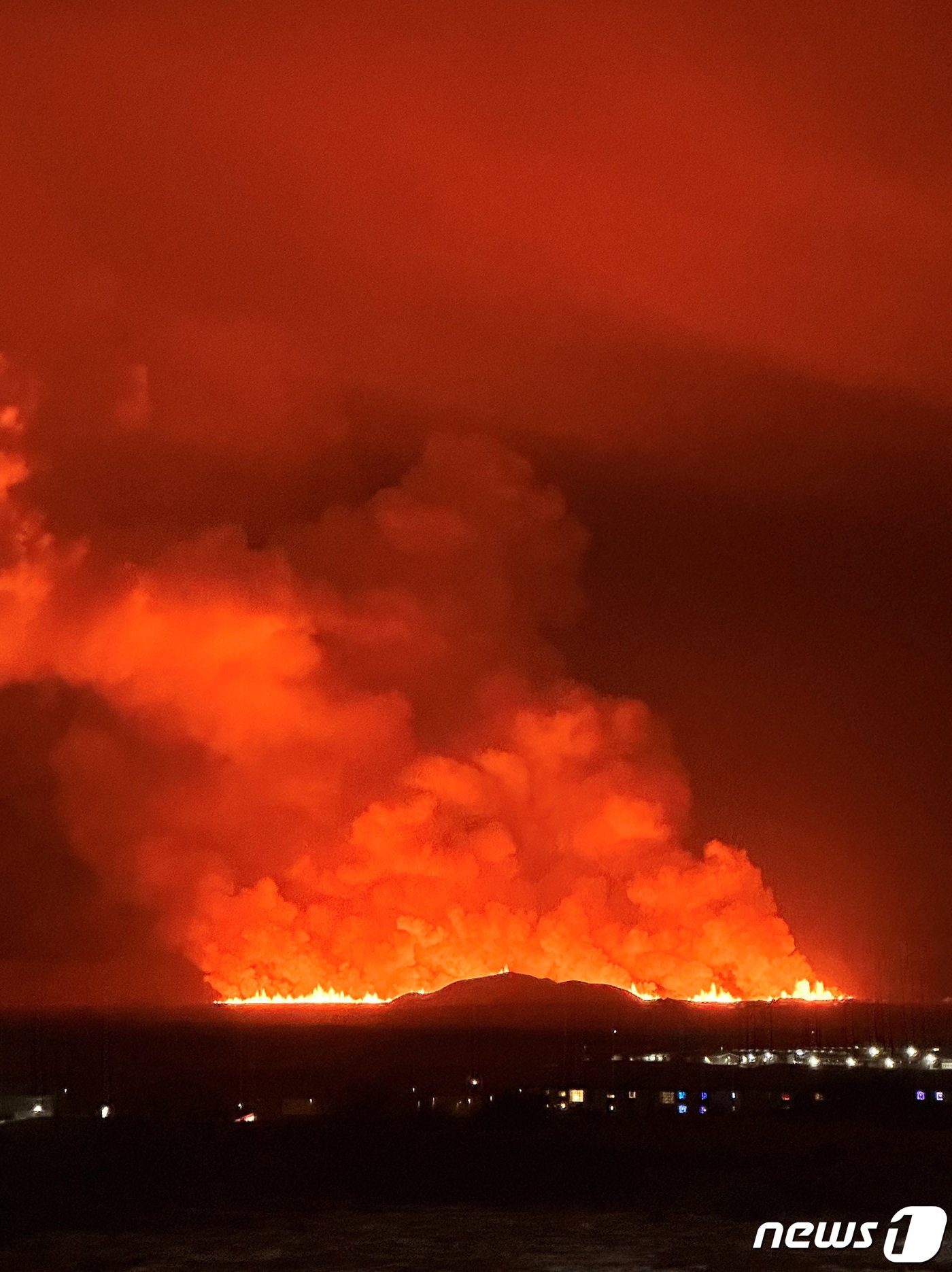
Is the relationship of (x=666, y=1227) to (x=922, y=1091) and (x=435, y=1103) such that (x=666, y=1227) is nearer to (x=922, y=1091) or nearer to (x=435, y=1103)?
(x=435, y=1103)

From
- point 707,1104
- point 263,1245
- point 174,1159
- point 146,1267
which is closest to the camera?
point 146,1267

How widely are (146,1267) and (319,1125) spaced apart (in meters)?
21.4

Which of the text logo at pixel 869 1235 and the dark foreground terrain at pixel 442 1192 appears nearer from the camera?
the text logo at pixel 869 1235

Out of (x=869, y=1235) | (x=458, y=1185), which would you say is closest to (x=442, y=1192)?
(x=458, y=1185)

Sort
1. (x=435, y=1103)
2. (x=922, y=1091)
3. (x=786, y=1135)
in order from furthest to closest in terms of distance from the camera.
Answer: (x=922, y=1091), (x=435, y=1103), (x=786, y=1135)

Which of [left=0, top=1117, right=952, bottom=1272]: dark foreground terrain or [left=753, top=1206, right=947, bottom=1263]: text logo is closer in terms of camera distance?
[left=753, top=1206, right=947, bottom=1263]: text logo

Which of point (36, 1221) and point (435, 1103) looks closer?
point (36, 1221)

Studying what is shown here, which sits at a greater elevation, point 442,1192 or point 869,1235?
point 442,1192

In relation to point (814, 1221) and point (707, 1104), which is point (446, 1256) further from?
point (707, 1104)

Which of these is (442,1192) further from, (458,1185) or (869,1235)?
(869,1235)

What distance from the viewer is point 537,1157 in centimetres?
4197

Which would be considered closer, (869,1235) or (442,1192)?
(869,1235)

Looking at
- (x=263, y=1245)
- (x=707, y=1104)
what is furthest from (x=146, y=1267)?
(x=707, y=1104)

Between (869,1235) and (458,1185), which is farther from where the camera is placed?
(458,1185)
